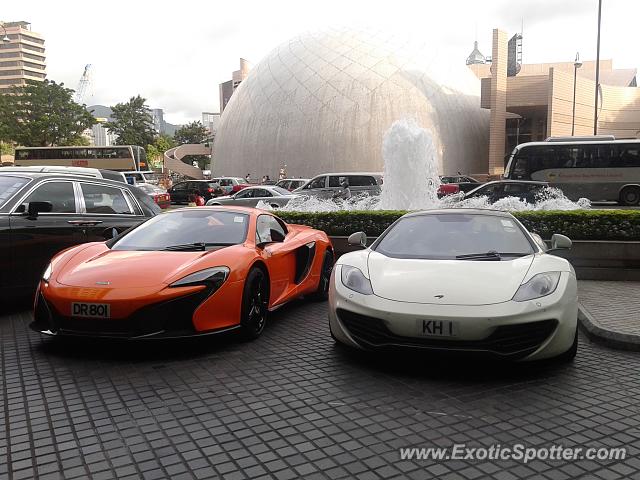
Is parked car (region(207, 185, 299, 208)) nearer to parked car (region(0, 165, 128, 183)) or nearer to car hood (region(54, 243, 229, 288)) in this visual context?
parked car (region(0, 165, 128, 183))

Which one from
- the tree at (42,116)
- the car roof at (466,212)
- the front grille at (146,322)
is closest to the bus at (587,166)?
the car roof at (466,212)

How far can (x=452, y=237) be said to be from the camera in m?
5.26

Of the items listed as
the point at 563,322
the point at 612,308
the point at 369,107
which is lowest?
the point at 612,308

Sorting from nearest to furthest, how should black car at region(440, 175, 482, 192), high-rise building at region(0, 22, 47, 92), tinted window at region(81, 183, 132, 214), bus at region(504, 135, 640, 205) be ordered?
tinted window at region(81, 183, 132, 214) < bus at region(504, 135, 640, 205) < black car at region(440, 175, 482, 192) < high-rise building at region(0, 22, 47, 92)

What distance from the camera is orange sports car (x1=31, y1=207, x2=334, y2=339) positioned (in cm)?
447

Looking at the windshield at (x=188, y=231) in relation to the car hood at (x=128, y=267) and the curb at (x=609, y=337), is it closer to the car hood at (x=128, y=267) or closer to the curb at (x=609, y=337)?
the car hood at (x=128, y=267)

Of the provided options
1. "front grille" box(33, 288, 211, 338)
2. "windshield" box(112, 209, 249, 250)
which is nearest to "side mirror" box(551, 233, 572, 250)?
"windshield" box(112, 209, 249, 250)

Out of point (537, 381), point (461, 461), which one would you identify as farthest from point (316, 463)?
point (537, 381)

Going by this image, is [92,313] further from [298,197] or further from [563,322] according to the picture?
[298,197]

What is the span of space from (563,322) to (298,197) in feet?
53.4

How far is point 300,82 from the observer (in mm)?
45281

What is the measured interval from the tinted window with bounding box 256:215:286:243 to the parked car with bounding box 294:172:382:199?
14223 mm

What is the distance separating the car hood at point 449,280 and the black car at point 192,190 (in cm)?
2844

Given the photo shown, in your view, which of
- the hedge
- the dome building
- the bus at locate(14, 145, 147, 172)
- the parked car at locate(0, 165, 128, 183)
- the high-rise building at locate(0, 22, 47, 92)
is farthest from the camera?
the high-rise building at locate(0, 22, 47, 92)
